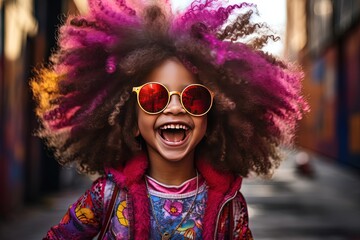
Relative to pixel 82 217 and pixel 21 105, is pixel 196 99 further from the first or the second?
pixel 21 105

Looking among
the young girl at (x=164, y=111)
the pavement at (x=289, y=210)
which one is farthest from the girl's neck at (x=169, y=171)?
the pavement at (x=289, y=210)

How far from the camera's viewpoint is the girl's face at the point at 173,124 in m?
2.71

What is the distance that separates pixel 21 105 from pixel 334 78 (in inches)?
389

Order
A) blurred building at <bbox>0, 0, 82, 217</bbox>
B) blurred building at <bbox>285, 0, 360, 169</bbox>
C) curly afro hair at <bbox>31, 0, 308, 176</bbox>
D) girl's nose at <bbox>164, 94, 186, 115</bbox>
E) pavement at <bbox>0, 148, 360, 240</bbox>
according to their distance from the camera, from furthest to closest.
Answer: blurred building at <bbox>285, 0, 360, 169</bbox>
blurred building at <bbox>0, 0, 82, 217</bbox>
pavement at <bbox>0, 148, 360, 240</bbox>
curly afro hair at <bbox>31, 0, 308, 176</bbox>
girl's nose at <bbox>164, 94, 186, 115</bbox>


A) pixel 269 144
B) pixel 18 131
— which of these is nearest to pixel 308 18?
pixel 18 131

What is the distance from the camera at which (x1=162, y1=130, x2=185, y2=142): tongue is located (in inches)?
109

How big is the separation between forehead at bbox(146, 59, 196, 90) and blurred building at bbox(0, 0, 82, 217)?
4.27 m

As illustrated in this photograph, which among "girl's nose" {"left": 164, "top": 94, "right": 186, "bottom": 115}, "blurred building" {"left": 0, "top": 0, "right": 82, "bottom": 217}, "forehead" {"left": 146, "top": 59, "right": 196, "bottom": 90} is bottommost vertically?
"girl's nose" {"left": 164, "top": 94, "right": 186, "bottom": 115}

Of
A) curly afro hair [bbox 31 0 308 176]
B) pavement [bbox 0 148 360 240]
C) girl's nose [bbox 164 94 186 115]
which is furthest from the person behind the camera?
pavement [bbox 0 148 360 240]

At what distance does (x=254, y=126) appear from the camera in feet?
9.71

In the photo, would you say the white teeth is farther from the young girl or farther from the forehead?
the forehead

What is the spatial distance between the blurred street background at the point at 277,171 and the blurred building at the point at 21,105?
1 centimetres

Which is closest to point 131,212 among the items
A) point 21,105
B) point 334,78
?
point 21,105

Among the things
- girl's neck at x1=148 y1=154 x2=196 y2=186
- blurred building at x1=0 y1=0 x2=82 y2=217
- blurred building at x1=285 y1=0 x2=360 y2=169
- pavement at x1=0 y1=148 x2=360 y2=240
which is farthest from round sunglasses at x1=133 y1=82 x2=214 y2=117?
blurred building at x1=285 y1=0 x2=360 y2=169
